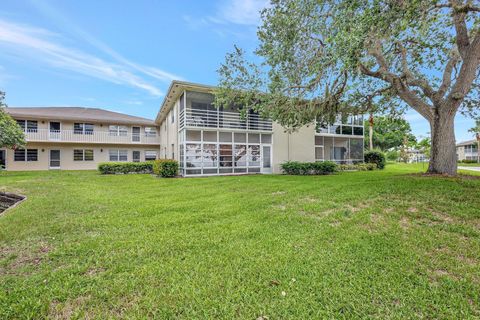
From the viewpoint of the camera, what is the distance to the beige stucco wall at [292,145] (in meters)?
18.1

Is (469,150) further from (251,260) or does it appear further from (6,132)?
(6,132)

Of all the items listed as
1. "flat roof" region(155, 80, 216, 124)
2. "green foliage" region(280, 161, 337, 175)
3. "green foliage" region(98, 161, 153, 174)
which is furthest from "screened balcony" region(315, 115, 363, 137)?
"green foliage" region(98, 161, 153, 174)

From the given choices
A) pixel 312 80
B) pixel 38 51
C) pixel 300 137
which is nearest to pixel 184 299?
pixel 312 80

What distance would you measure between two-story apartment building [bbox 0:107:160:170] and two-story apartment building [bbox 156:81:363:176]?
671 centimetres

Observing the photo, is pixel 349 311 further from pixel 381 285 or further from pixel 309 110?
pixel 309 110

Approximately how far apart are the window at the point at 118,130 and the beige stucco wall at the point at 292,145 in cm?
1683

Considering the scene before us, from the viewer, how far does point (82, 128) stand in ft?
74.2

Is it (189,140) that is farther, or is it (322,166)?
(322,166)

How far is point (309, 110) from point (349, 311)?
967 cm

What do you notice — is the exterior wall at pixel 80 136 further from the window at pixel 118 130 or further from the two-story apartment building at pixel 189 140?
the window at pixel 118 130

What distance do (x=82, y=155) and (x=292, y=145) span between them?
70.4ft

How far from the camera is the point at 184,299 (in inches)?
96.0

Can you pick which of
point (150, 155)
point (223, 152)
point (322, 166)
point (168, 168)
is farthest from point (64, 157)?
point (322, 166)

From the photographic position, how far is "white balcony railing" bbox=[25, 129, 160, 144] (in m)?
20.2
